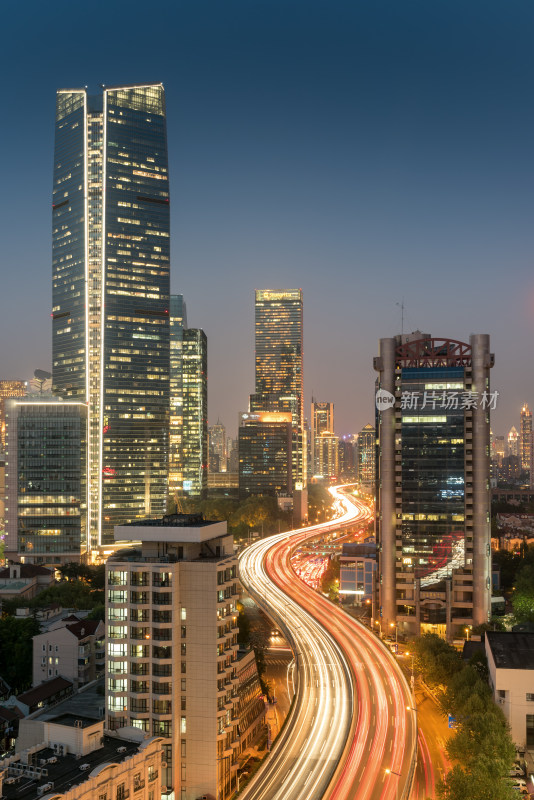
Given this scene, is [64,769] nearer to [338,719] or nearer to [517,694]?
[338,719]

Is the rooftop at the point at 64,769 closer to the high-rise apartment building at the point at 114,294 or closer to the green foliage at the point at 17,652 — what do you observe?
the green foliage at the point at 17,652

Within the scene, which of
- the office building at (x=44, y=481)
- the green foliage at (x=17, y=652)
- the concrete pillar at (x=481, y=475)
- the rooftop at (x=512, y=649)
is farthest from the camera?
the office building at (x=44, y=481)

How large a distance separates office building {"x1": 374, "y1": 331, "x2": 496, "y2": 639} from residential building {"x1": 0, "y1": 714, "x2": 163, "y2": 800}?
4970cm

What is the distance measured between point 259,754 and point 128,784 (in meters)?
19.4

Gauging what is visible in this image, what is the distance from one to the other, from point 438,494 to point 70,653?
4587 centimetres

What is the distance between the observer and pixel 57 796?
33844mm

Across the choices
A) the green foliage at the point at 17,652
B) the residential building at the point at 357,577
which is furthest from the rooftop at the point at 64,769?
the residential building at the point at 357,577

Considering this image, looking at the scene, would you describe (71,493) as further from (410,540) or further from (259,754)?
(259,754)

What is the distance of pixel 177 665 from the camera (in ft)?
160

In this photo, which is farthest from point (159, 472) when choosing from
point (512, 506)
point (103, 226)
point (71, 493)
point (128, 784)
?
point (128, 784)

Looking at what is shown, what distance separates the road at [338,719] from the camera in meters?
45.8

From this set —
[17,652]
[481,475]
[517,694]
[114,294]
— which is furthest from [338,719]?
[114,294]

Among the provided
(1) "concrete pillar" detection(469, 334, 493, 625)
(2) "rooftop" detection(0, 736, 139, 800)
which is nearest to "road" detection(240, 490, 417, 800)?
(2) "rooftop" detection(0, 736, 139, 800)

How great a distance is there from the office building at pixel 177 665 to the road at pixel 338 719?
4.01 m
